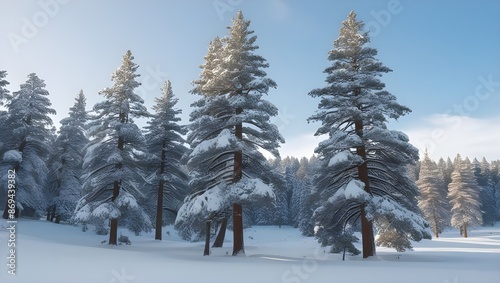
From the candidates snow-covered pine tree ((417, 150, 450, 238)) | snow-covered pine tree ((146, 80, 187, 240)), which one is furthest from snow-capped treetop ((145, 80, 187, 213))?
snow-covered pine tree ((417, 150, 450, 238))

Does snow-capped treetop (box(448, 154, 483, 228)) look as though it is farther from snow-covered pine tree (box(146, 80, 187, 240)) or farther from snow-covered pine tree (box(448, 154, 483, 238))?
snow-covered pine tree (box(146, 80, 187, 240))

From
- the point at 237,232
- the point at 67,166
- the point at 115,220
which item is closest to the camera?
the point at 237,232

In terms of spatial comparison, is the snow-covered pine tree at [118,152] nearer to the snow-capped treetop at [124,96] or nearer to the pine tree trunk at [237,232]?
the snow-capped treetop at [124,96]

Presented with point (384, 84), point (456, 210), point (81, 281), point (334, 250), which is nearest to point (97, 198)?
point (81, 281)

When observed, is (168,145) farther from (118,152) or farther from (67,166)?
(67,166)

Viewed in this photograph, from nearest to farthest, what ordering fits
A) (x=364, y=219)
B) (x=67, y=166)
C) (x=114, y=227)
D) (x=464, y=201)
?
(x=364, y=219), (x=114, y=227), (x=67, y=166), (x=464, y=201)

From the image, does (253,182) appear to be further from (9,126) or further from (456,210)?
(456,210)

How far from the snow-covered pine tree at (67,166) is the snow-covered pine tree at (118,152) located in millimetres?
12439

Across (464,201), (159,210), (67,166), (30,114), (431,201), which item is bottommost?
(159,210)

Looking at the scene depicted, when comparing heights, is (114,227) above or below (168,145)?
below

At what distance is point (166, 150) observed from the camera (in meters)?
28.7

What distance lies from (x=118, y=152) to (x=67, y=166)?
1671 centimetres

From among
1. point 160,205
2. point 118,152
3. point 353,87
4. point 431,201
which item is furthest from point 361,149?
point 431,201

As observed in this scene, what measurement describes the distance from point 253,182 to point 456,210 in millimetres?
→ 46321
